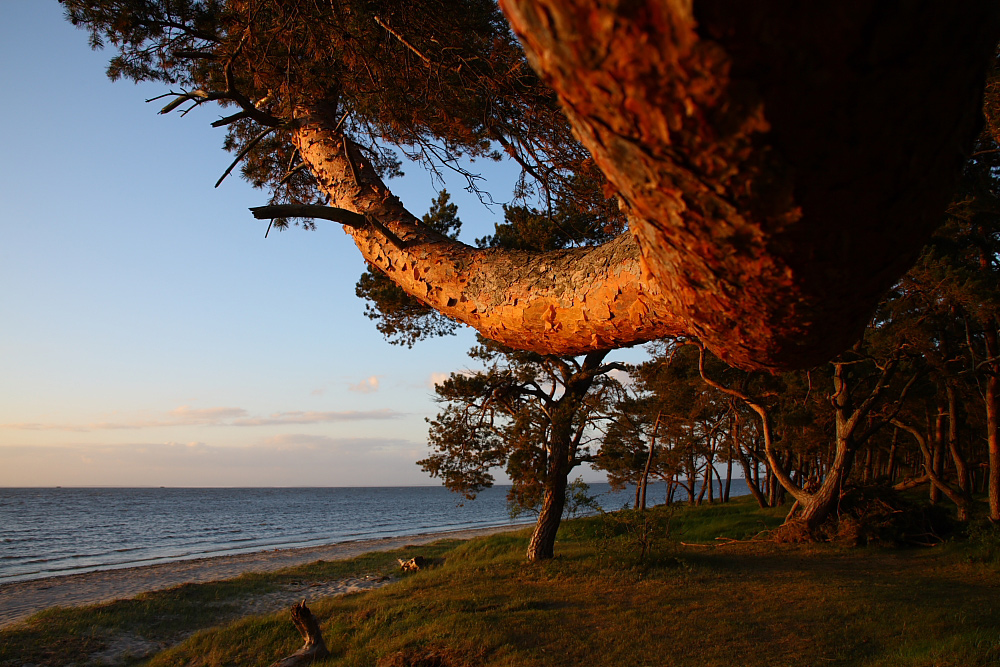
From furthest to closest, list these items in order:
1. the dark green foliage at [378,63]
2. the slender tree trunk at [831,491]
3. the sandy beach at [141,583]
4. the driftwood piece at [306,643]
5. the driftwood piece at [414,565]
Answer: the driftwood piece at [414,565], the sandy beach at [141,583], the slender tree trunk at [831,491], the driftwood piece at [306,643], the dark green foliage at [378,63]

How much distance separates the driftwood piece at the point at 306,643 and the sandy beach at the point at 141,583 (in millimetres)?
7274

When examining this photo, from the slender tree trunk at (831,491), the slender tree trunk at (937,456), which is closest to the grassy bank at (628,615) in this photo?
the slender tree trunk at (831,491)

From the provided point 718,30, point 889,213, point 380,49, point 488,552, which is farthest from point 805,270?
point 488,552

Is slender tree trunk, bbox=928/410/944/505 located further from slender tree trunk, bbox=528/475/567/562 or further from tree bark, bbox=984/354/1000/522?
slender tree trunk, bbox=528/475/567/562

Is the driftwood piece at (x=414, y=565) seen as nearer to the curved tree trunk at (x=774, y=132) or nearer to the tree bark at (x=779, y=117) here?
the curved tree trunk at (x=774, y=132)

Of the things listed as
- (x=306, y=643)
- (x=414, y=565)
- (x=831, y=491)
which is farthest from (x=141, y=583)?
(x=831, y=491)

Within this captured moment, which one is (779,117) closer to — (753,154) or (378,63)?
(753,154)

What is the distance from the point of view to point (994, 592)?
8156mm

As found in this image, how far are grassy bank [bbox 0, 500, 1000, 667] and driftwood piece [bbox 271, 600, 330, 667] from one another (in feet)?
0.88

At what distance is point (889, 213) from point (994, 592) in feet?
34.6

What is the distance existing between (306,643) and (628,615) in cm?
417

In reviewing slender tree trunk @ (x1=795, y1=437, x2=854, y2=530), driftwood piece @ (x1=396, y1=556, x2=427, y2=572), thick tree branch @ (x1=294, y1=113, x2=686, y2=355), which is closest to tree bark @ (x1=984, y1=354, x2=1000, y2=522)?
slender tree trunk @ (x1=795, y1=437, x2=854, y2=530)

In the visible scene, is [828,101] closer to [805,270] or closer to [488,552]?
[805,270]

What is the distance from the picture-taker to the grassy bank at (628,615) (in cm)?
612
